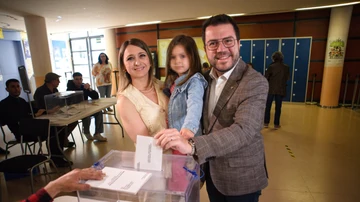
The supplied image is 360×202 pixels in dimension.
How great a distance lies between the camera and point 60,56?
437 inches

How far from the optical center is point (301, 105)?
692 centimetres

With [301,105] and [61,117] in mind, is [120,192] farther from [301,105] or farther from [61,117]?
[301,105]

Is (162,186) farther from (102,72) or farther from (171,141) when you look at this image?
(102,72)

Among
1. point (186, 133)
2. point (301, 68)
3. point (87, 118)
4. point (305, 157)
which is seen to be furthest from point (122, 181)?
point (301, 68)

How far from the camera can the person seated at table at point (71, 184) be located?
79cm

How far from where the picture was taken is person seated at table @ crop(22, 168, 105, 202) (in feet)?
2.59

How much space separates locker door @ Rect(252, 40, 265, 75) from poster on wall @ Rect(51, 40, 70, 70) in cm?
958

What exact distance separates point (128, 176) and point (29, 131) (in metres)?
2.68

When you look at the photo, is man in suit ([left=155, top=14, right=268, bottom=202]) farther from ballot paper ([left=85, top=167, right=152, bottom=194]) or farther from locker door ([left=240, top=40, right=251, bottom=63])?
locker door ([left=240, top=40, right=251, bottom=63])

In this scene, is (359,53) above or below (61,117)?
above

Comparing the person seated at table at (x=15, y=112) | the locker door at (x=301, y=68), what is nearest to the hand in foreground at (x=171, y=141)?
the person seated at table at (x=15, y=112)

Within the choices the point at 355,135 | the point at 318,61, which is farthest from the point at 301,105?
the point at 355,135

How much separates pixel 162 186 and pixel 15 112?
3.63m

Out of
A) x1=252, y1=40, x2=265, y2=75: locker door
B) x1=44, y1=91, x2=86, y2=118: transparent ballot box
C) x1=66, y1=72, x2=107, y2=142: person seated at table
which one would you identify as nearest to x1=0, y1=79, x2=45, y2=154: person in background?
x1=44, y1=91, x2=86, y2=118: transparent ballot box
